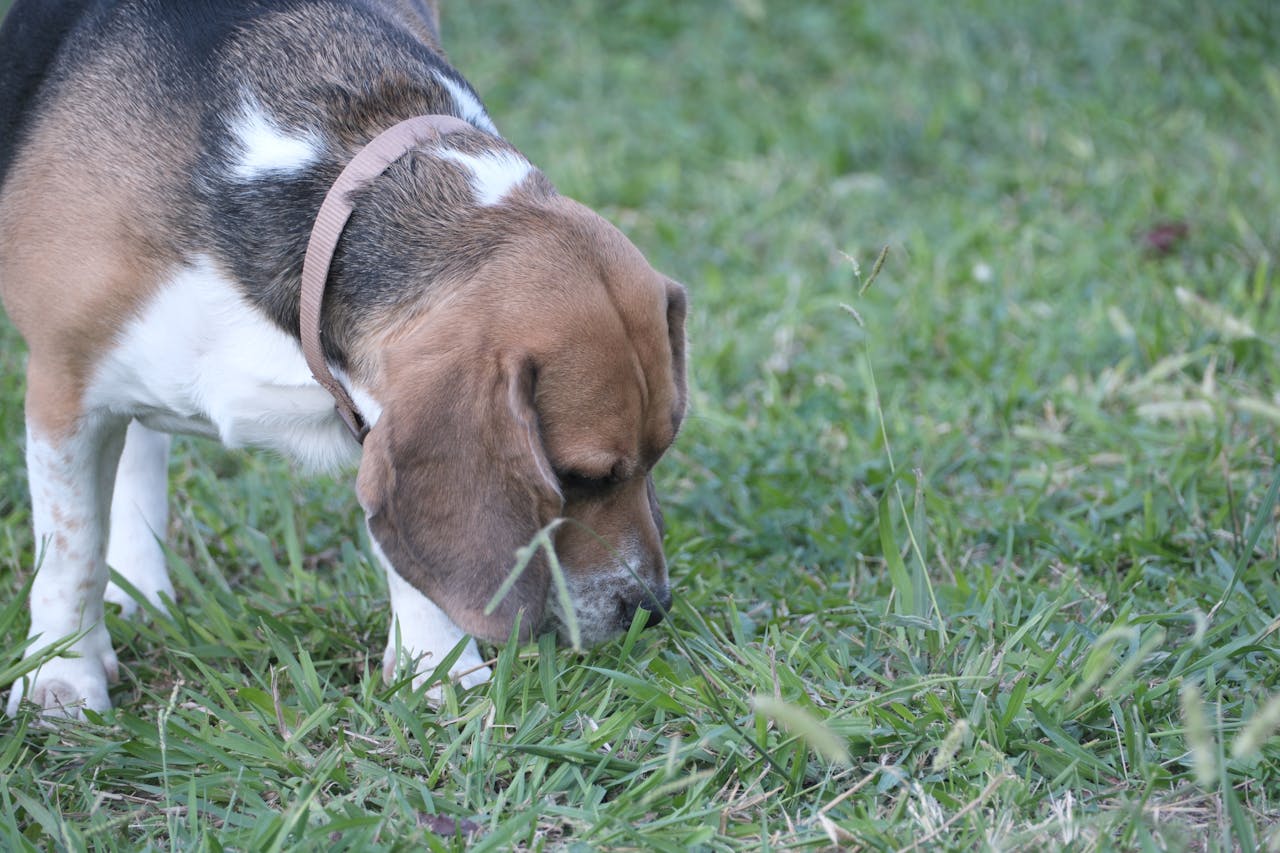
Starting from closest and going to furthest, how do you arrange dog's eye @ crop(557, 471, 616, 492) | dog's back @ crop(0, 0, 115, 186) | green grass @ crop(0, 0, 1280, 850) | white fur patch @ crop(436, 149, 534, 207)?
green grass @ crop(0, 0, 1280, 850) < dog's eye @ crop(557, 471, 616, 492) < white fur patch @ crop(436, 149, 534, 207) < dog's back @ crop(0, 0, 115, 186)

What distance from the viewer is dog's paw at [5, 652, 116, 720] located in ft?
10.8

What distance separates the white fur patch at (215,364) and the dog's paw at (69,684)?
72 centimetres

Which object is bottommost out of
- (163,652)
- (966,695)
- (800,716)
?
(163,652)

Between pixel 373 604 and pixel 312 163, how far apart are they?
3.99 ft

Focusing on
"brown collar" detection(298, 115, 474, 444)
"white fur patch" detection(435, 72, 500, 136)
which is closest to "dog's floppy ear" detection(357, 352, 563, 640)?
"brown collar" detection(298, 115, 474, 444)

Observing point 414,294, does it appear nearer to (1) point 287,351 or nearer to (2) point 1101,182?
(1) point 287,351

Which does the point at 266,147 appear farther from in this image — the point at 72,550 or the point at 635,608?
the point at 635,608

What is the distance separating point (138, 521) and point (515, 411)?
5.96 feet

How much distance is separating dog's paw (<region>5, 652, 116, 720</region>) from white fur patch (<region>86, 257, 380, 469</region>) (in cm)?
72

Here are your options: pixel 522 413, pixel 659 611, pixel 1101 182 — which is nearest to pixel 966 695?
pixel 659 611

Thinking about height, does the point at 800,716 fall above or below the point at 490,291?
below

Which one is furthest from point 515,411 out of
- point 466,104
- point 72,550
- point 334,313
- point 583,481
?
point 72,550

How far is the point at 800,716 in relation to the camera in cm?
207

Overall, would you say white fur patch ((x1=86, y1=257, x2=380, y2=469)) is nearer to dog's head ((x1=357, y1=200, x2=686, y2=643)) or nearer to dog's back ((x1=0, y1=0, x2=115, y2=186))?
dog's head ((x1=357, y1=200, x2=686, y2=643))
